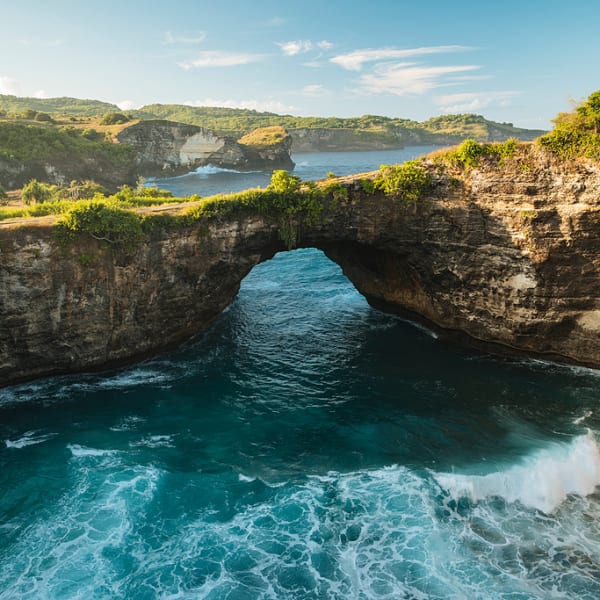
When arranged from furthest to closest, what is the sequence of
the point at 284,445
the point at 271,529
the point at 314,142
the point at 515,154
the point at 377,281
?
1. the point at 314,142
2. the point at 377,281
3. the point at 515,154
4. the point at 284,445
5. the point at 271,529

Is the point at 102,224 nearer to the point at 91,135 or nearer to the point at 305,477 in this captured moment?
the point at 305,477

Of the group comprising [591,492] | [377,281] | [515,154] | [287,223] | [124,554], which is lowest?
[124,554]

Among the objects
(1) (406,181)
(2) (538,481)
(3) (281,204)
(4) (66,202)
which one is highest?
(1) (406,181)

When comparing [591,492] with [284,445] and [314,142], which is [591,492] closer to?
[284,445]

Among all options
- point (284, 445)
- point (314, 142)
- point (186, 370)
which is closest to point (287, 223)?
point (186, 370)

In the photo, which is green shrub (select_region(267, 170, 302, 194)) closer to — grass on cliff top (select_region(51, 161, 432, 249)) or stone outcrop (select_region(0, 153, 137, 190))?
grass on cliff top (select_region(51, 161, 432, 249))

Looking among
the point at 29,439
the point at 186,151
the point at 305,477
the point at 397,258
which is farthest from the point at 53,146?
the point at 305,477

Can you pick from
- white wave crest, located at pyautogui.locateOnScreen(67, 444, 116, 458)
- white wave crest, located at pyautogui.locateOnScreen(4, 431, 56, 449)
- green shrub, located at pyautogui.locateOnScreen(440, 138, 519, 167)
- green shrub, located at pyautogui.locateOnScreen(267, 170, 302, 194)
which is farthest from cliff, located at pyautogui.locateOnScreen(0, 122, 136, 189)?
green shrub, located at pyautogui.locateOnScreen(440, 138, 519, 167)
